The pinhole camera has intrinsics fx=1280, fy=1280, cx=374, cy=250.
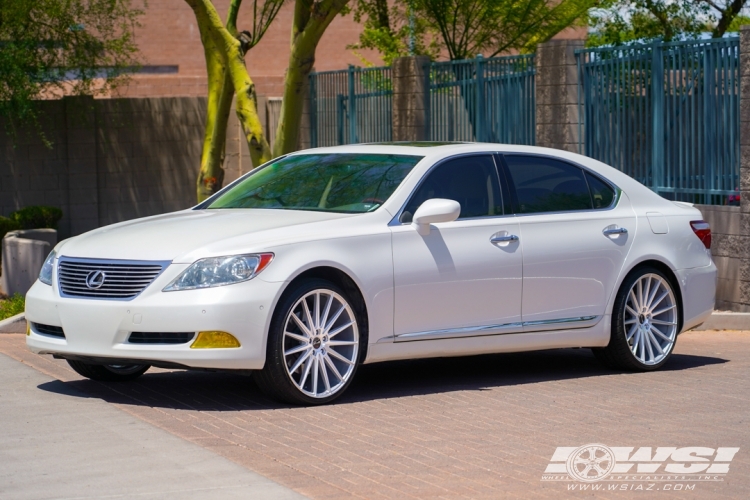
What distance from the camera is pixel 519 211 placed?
29.3 ft

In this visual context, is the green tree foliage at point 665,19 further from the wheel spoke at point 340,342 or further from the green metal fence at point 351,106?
the wheel spoke at point 340,342

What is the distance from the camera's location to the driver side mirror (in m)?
8.20

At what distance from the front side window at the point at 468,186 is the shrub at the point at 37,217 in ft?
45.2

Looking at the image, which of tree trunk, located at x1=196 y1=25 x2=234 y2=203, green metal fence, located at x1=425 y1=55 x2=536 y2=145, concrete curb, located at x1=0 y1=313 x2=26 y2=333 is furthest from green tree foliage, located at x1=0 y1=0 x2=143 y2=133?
concrete curb, located at x1=0 y1=313 x2=26 y2=333

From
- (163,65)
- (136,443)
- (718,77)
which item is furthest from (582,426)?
(163,65)

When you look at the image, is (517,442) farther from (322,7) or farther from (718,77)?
(322,7)

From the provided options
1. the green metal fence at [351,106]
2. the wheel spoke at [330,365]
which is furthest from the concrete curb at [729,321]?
the green metal fence at [351,106]

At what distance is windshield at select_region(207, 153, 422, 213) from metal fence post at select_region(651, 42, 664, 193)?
5531 millimetres

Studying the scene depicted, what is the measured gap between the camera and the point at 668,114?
44.5 feet

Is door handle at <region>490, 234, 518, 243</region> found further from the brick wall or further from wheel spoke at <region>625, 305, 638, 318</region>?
A: the brick wall

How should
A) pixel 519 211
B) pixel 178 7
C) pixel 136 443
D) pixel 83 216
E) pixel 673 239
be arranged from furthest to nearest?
pixel 178 7 → pixel 83 216 → pixel 673 239 → pixel 519 211 → pixel 136 443

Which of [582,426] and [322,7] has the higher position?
[322,7]

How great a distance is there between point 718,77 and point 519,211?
15.8 feet

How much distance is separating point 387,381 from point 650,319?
6.72 ft
